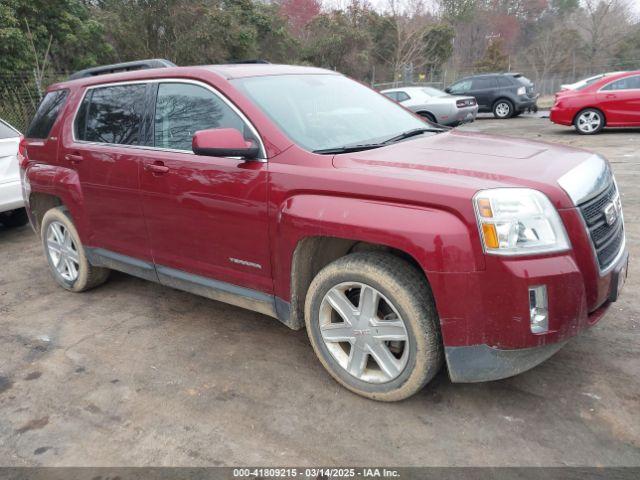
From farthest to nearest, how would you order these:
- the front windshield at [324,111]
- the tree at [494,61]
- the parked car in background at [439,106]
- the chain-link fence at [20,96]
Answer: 1. the tree at [494,61]
2. the parked car in background at [439,106]
3. the chain-link fence at [20,96]
4. the front windshield at [324,111]

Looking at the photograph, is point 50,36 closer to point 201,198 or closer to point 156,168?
point 156,168

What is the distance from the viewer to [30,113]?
12117 millimetres

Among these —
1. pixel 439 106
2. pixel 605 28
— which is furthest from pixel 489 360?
pixel 605 28

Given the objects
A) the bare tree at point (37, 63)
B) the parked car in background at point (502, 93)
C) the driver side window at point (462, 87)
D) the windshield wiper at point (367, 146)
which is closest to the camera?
the windshield wiper at point (367, 146)

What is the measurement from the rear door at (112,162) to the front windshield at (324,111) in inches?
39.2

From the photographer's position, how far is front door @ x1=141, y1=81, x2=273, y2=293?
9.98 feet

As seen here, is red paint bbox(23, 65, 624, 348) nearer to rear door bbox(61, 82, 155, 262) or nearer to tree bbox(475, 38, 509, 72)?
rear door bbox(61, 82, 155, 262)

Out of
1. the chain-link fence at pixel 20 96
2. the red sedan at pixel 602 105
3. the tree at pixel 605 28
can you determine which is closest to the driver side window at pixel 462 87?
the red sedan at pixel 602 105

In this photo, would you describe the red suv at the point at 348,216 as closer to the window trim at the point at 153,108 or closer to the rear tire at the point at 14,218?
the window trim at the point at 153,108

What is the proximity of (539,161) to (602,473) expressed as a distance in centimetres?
147

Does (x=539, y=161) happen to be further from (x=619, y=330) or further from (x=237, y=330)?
(x=237, y=330)

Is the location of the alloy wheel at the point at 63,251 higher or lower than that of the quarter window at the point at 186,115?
lower

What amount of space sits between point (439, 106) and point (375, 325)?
507 inches

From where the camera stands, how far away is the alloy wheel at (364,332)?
2.68m
